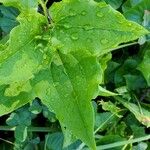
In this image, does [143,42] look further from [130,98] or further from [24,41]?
[24,41]

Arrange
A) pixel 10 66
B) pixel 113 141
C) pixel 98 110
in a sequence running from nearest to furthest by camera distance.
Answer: pixel 10 66 → pixel 113 141 → pixel 98 110

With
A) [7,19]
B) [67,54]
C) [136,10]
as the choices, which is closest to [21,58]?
[67,54]

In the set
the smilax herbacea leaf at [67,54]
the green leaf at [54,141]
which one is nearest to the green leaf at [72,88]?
the smilax herbacea leaf at [67,54]

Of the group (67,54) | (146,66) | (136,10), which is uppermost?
(67,54)

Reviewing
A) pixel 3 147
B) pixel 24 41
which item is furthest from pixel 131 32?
pixel 3 147

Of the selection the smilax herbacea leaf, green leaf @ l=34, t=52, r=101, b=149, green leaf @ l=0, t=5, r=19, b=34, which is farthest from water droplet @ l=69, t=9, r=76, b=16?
green leaf @ l=0, t=5, r=19, b=34

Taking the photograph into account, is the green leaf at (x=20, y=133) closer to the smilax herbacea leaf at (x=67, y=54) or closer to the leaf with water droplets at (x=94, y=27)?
the smilax herbacea leaf at (x=67, y=54)

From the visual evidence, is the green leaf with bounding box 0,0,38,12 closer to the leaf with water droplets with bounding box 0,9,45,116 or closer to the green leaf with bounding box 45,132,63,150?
the leaf with water droplets with bounding box 0,9,45,116

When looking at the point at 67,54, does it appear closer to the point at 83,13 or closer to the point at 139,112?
the point at 83,13
